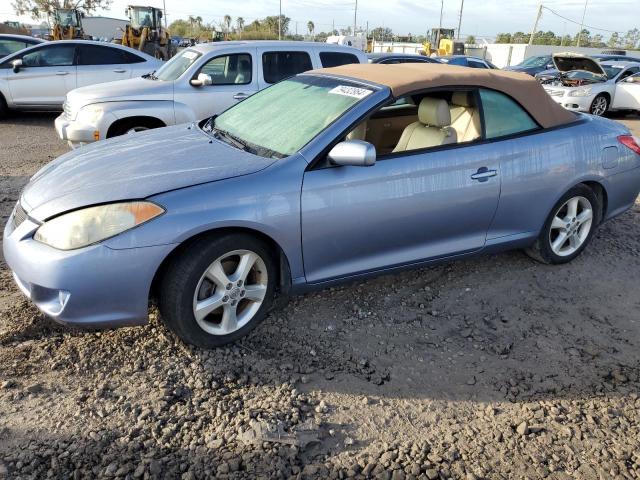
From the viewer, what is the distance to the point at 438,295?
12.6 ft

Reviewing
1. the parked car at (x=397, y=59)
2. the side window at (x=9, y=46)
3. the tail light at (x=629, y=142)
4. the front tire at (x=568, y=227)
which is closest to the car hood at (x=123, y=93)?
the front tire at (x=568, y=227)

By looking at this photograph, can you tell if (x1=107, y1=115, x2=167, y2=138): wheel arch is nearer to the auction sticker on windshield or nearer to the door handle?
the auction sticker on windshield

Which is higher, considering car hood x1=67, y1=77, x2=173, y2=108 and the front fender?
car hood x1=67, y1=77, x2=173, y2=108

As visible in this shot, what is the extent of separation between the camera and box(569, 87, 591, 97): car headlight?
504 inches

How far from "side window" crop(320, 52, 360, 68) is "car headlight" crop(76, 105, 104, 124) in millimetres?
3090

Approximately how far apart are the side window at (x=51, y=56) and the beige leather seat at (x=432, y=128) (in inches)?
337

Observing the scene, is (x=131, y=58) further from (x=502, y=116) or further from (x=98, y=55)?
(x=502, y=116)

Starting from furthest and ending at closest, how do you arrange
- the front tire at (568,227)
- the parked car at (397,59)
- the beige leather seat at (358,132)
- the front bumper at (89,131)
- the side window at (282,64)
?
the parked car at (397,59), the side window at (282,64), the front bumper at (89,131), the front tire at (568,227), the beige leather seat at (358,132)

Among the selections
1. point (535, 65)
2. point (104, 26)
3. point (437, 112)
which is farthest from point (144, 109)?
point (104, 26)

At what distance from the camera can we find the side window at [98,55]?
1008 centimetres

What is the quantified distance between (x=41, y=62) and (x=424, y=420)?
10.2 m

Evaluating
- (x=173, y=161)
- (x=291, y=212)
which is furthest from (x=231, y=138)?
(x=291, y=212)

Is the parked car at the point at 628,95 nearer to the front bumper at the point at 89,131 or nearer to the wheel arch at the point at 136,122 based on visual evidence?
the wheel arch at the point at 136,122

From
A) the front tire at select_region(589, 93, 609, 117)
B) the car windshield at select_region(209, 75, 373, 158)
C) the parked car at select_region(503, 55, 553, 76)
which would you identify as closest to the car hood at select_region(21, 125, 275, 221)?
the car windshield at select_region(209, 75, 373, 158)
